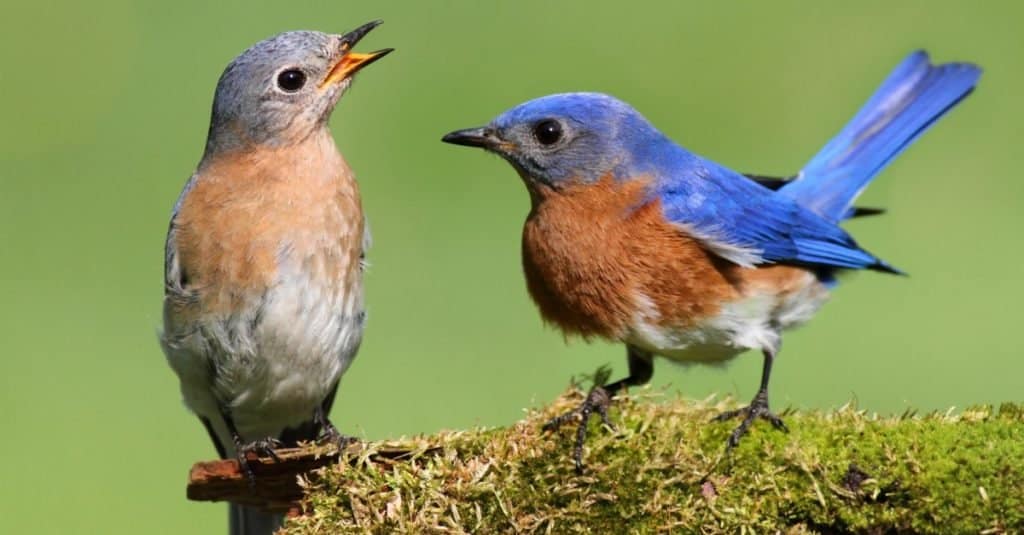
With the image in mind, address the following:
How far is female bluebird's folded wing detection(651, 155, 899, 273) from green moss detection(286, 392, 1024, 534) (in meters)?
0.98

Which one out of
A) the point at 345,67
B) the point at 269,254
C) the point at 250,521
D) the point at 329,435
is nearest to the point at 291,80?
the point at 345,67

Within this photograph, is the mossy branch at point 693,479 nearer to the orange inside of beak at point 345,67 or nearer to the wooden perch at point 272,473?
the wooden perch at point 272,473

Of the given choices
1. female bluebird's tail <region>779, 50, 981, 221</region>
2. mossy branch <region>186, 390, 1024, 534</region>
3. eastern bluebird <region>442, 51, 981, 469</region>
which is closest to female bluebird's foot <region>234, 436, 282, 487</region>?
mossy branch <region>186, 390, 1024, 534</region>

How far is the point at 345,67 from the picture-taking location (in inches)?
235

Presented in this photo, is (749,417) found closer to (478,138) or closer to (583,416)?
(583,416)

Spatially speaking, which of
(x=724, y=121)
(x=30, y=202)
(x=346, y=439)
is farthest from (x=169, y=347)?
(x=724, y=121)

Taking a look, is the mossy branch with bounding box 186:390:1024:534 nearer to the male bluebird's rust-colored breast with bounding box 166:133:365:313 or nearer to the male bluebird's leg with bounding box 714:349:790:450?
the male bluebird's leg with bounding box 714:349:790:450

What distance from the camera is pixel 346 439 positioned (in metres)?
4.95

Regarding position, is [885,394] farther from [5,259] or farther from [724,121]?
[5,259]

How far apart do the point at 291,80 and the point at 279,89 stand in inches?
2.1

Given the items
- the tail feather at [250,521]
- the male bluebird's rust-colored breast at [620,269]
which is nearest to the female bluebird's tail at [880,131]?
the male bluebird's rust-colored breast at [620,269]

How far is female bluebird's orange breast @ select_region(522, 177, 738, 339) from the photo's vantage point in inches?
211

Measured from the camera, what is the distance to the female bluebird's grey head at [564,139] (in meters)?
5.71

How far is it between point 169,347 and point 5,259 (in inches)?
161
